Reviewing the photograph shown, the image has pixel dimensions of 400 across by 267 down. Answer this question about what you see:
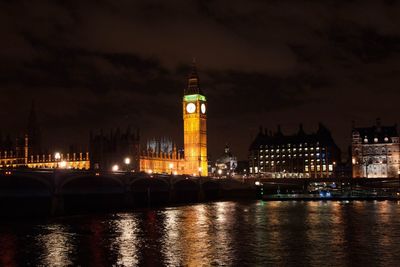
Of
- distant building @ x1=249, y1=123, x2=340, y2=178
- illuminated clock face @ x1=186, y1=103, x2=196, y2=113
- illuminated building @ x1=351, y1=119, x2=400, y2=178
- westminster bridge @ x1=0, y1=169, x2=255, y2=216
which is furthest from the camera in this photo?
distant building @ x1=249, y1=123, x2=340, y2=178

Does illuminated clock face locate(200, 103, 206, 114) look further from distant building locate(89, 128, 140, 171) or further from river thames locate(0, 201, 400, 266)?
river thames locate(0, 201, 400, 266)

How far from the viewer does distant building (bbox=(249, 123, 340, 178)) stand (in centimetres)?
17350

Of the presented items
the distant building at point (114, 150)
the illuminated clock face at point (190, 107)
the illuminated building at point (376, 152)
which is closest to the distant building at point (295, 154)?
the illuminated building at point (376, 152)

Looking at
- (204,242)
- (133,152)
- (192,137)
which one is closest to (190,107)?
(192,137)

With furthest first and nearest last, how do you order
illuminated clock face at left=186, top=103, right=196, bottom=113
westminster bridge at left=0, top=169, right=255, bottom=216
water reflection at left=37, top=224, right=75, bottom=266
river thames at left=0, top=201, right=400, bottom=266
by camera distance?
illuminated clock face at left=186, top=103, right=196, bottom=113 < westminster bridge at left=0, top=169, right=255, bottom=216 < water reflection at left=37, top=224, right=75, bottom=266 < river thames at left=0, top=201, right=400, bottom=266

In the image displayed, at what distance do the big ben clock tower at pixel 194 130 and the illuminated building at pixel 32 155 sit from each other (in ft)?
88.3

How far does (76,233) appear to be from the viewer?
42.1 metres

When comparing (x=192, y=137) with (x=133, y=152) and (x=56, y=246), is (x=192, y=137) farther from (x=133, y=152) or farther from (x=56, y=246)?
(x=56, y=246)

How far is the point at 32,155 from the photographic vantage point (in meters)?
144

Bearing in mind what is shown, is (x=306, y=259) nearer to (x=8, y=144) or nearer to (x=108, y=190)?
(x=108, y=190)

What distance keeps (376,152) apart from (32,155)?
90729 millimetres

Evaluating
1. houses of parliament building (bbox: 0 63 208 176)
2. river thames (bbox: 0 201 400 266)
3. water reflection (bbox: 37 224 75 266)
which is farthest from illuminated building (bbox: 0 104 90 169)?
water reflection (bbox: 37 224 75 266)

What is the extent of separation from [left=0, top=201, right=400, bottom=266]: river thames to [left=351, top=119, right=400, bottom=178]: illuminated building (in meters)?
93.9

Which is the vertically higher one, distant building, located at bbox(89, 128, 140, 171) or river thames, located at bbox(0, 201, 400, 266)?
distant building, located at bbox(89, 128, 140, 171)
